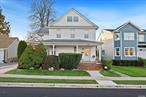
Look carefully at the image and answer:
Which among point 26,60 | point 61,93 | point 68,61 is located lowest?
point 61,93

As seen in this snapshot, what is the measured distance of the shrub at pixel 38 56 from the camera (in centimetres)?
3078

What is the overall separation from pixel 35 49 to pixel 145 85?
50.0 ft

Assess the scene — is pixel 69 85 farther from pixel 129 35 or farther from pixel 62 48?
pixel 129 35

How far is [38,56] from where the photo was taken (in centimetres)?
3098

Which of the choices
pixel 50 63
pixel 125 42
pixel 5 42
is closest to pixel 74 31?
pixel 125 42

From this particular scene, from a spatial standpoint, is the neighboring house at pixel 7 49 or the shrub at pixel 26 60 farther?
the neighboring house at pixel 7 49

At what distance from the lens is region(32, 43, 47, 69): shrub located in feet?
101

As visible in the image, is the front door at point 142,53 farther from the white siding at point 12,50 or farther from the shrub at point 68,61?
the shrub at point 68,61

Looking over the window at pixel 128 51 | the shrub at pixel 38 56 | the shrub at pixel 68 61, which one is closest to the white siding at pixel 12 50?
the window at pixel 128 51

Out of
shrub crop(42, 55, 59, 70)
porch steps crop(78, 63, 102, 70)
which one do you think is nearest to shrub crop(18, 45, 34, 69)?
shrub crop(42, 55, 59, 70)

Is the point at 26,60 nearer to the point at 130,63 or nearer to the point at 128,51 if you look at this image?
the point at 130,63

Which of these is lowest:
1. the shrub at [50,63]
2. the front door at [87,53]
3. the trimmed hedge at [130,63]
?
the trimmed hedge at [130,63]

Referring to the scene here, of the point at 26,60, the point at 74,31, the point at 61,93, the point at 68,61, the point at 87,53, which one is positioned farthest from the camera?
the point at 74,31

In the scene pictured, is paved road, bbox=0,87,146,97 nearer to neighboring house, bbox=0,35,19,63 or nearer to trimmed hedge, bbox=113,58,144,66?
trimmed hedge, bbox=113,58,144,66
